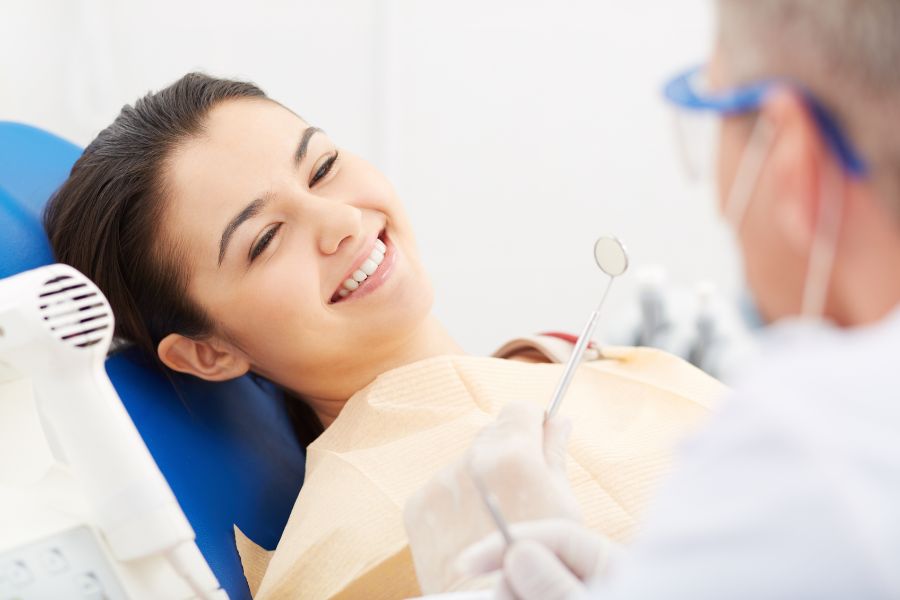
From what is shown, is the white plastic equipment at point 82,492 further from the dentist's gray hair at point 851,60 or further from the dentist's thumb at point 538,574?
the dentist's gray hair at point 851,60

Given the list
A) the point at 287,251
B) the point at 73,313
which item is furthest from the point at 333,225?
the point at 73,313

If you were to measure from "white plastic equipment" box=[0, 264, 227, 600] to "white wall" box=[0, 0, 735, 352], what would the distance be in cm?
170

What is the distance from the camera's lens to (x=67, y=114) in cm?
270

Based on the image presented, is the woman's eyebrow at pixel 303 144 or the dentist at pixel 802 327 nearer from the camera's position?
the dentist at pixel 802 327

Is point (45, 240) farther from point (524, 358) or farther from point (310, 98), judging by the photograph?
point (310, 98)

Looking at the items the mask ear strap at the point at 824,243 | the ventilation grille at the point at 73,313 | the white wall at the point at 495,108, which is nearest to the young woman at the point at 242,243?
the ventilation grille at the point at 73,313

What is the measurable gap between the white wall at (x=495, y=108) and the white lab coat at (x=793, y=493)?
2236mm

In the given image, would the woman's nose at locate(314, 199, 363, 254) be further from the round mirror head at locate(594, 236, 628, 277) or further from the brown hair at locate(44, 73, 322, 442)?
the round mirror head at locate(594, 236, 628, 277)

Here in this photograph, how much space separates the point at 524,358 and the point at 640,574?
3.76ft

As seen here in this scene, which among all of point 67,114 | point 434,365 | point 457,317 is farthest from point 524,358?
point 67,114

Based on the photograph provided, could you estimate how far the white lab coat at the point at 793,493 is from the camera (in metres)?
0.58

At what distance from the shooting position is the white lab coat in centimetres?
58

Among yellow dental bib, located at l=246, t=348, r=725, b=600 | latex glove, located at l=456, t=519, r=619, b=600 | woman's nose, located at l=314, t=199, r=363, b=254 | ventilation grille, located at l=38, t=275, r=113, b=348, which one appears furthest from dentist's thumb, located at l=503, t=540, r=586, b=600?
woman's nose, located at l=314, t=199, r=363, b=254

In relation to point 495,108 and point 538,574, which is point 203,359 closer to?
point 538,574
